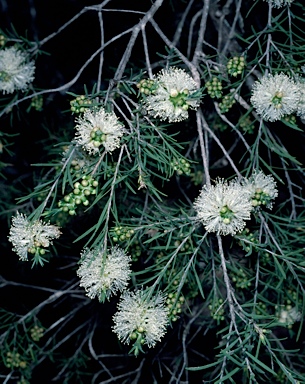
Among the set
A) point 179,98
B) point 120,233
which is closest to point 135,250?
point 120,233

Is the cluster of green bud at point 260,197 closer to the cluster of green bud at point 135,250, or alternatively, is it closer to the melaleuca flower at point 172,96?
the melaleuca flower at point 172,96

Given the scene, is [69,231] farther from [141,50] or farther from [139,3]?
[139,3]

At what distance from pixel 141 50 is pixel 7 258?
4.90ft

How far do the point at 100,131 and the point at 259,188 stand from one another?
22.6 inches

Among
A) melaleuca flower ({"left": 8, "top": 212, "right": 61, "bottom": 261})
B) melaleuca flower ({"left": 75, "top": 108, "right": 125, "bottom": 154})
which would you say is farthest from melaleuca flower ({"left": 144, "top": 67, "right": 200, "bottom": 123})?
melaleuca flower ({"left": 8, "top": 212, "right": 61, "bottom": 261})

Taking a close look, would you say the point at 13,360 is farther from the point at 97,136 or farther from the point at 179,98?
the point at 179,98

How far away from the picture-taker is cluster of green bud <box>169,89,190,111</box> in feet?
4.33

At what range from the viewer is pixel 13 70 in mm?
1840

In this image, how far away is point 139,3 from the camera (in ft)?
9.25

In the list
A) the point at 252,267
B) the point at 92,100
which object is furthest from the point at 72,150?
the point at 252,267

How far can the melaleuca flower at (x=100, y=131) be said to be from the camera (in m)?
1.30

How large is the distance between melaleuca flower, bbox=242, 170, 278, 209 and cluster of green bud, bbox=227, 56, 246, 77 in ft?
1.16

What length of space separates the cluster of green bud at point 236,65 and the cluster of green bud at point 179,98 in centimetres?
36

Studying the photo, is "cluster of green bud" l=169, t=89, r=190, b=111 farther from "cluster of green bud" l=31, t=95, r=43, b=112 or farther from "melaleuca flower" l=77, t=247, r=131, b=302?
"cluster of green bud" l=31, t=95, r=43, b=112
